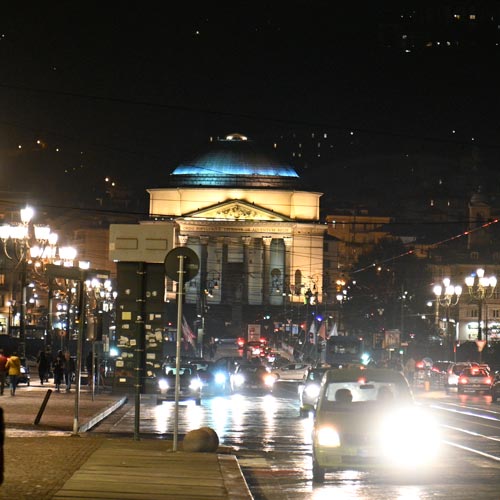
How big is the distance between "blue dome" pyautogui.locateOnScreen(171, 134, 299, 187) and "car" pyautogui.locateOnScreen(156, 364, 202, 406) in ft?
405

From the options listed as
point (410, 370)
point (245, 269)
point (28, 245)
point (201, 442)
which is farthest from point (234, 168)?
point (201, 442)

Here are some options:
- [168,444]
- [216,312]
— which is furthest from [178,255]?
[216,312]

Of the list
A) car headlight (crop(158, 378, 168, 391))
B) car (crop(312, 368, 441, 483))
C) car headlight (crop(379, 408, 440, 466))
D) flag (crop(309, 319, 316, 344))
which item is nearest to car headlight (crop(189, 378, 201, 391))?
car headlight (crop(158, 378, 168, 391))

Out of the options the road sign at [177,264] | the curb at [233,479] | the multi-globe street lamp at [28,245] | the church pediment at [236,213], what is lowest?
the curb at [233,479]

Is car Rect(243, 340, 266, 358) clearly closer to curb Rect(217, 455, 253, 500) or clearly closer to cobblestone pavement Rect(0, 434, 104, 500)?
cobblestone pavement Rect(0, 434, 104, 500)

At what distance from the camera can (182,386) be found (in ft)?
152

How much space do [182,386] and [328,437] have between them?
27.2 m

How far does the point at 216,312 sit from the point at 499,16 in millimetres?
68581

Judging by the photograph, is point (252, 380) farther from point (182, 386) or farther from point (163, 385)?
point (182, 386)

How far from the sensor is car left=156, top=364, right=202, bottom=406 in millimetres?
44875

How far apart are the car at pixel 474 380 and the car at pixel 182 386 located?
1848cm

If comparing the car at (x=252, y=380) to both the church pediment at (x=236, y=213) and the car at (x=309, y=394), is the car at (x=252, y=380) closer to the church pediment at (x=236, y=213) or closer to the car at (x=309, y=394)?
the car at (x=309, y=394)

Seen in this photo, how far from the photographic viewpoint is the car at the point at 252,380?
63281 millimetres

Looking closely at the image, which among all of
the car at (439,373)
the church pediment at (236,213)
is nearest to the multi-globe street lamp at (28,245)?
the car at (439,373)
